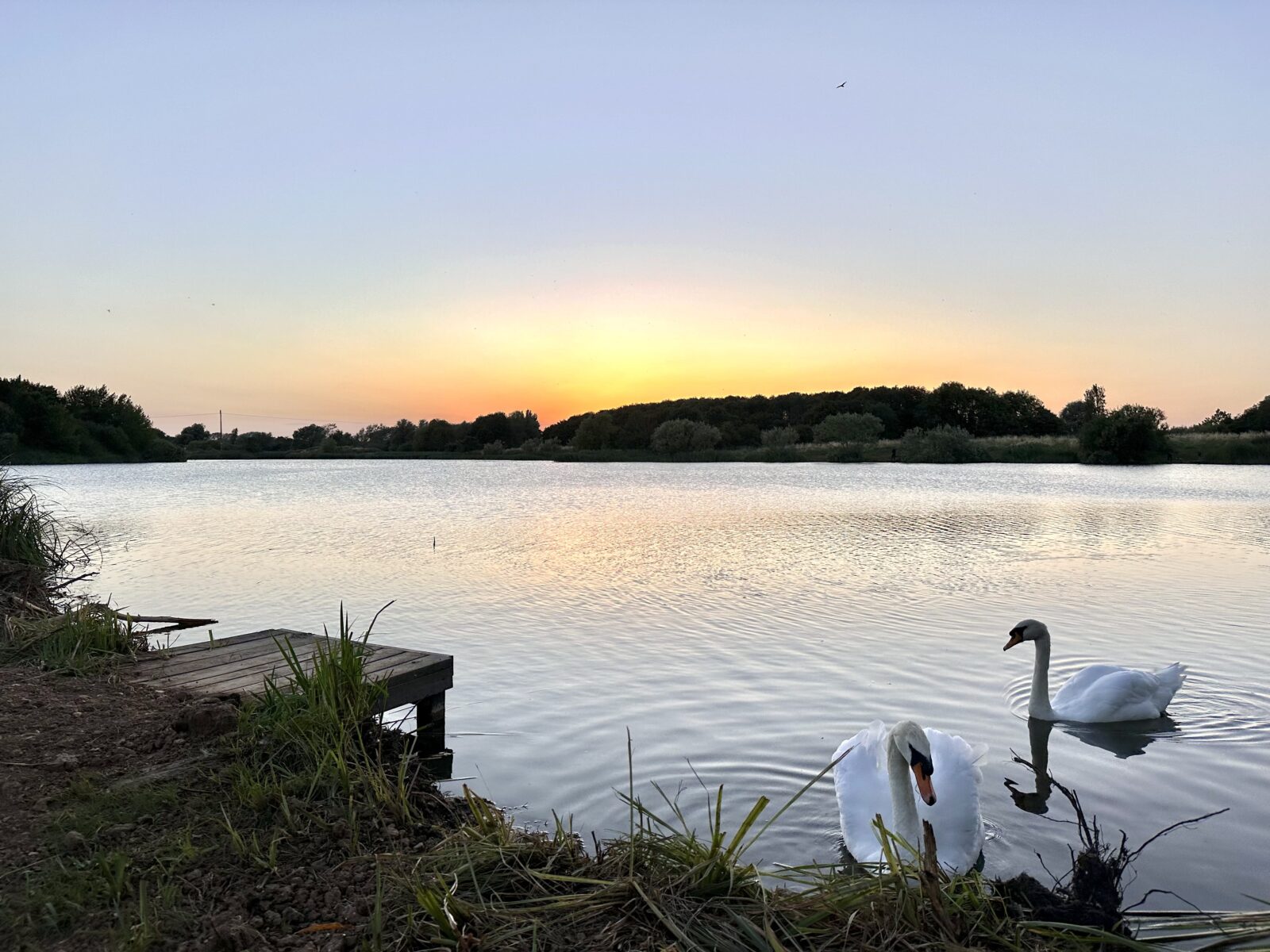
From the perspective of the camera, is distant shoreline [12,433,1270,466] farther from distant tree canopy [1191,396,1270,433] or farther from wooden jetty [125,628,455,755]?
wooden jetty [125,628,455,755]

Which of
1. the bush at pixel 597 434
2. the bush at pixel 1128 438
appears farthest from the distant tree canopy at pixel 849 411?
the bush at pixel 1128 438

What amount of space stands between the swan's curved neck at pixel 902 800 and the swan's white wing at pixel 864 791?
16 centimetres

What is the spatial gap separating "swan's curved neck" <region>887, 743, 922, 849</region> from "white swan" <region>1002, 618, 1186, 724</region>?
2.96 m

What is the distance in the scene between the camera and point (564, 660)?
7363 mm

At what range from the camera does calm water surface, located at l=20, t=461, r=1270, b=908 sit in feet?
15.5

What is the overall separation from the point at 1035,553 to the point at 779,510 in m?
8.45

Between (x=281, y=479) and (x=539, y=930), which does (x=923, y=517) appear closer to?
(x=539, y=930)

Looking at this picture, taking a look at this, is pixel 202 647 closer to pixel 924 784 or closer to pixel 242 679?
pixel 242 679

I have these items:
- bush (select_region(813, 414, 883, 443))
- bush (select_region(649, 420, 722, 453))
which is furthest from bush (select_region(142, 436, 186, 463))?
bush (select_region(813, 414, 883, 443))

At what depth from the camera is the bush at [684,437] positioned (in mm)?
73188

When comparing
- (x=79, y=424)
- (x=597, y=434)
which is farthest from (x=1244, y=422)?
(x=79, y=424)

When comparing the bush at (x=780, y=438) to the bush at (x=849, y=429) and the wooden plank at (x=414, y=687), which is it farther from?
the wooden plank at (x=414, y=687)

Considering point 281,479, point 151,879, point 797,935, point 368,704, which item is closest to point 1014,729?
point 797,935

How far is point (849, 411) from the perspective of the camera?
86.7m
